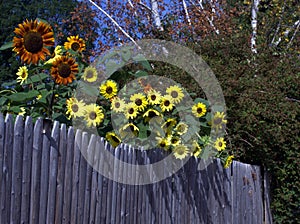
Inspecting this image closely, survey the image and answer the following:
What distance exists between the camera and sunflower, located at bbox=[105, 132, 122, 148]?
15.8 ft

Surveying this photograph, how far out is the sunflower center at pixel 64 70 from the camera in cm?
402

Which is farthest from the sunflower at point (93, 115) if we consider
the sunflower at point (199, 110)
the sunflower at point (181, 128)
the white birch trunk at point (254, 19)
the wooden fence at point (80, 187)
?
the white birch trunk at point (254, 19)

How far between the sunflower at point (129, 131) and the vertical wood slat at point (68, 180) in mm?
940

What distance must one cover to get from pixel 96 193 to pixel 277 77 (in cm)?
611

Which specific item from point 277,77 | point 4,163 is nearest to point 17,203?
point 4,163

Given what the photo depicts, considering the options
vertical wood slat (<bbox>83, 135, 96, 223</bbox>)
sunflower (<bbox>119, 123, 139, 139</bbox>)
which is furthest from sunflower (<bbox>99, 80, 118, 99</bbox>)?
vertical wood slat (<bbox>83, 135, 96, 223</bbox>)

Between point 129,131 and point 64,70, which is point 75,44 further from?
point 129,131

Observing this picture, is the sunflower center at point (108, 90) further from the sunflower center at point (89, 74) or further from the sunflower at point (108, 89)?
the sunflower center at point (89, 74)

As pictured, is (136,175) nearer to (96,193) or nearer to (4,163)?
(96,193)

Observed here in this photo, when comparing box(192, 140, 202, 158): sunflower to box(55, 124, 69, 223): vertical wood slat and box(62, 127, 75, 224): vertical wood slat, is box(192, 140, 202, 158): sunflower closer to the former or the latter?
box(62, 127, 75, 224): vertical wood slat

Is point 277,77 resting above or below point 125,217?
above

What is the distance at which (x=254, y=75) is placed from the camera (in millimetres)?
10258

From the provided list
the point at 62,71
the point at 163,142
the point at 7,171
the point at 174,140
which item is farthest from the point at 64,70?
the point at 174,140

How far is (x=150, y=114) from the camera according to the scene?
5.14m
